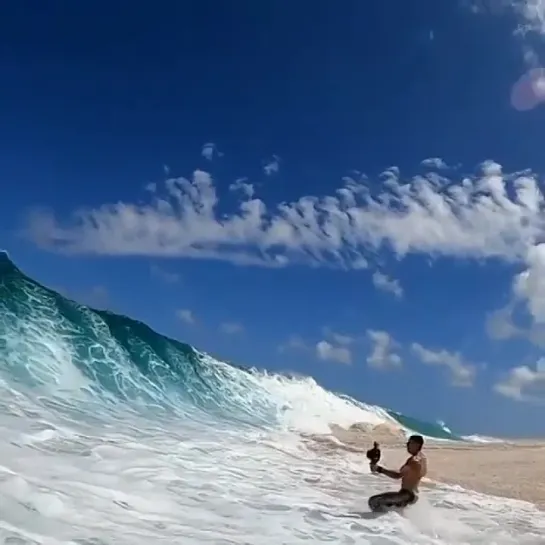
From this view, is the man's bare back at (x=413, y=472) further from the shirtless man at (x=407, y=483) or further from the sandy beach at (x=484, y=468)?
the sandy beach at (x=484, y=468)

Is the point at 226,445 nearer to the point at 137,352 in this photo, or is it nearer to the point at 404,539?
the point at 404,539

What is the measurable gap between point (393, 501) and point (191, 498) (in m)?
2.61

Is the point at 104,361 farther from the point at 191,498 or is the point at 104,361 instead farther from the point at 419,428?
the point at 419,428

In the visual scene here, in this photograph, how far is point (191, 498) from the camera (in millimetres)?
9148

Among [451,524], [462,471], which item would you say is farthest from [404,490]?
[462,471]

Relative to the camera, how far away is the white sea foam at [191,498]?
23.5ft

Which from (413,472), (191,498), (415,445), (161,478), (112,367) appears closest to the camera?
(415,445)

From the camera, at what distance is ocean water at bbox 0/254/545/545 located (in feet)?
24.3

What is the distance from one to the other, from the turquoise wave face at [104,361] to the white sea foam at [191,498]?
21.7 ft

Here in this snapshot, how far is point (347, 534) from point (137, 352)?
25.3 meters

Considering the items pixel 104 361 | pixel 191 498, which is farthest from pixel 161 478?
pixel 104 361

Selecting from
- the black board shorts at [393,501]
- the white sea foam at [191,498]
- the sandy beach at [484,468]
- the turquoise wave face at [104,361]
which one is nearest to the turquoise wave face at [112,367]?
the turquoise wave face at [104,361]

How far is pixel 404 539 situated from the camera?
7711 millimetres

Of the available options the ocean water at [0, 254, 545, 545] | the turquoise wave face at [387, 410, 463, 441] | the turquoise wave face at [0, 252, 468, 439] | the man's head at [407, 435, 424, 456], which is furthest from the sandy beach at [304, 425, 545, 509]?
the turquoise wave face at [387, 410, 463, 441]
